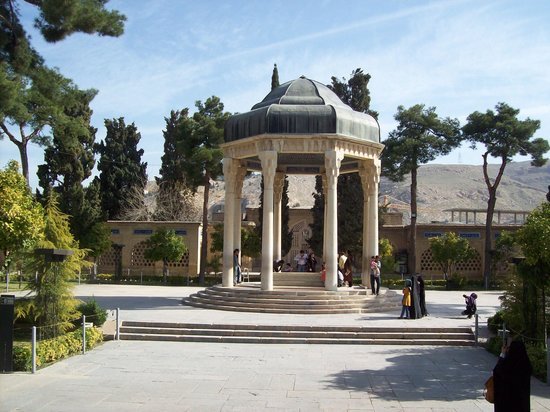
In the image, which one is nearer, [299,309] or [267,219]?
[299,309]

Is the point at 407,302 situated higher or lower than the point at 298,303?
higher

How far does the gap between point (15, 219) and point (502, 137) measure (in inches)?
1179

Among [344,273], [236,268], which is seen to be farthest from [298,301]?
[236,268]

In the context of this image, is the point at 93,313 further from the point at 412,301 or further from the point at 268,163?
the point at 412,301

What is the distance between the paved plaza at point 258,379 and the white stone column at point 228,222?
702cm

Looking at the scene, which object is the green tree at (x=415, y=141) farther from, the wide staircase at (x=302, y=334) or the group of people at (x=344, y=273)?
the wide staircase at (x=302, y=334)

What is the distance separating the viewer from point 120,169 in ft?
147

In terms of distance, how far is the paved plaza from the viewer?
916cm

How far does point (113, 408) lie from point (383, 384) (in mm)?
4624

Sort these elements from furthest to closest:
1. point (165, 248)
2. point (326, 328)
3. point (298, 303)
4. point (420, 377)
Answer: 1. point (165, 248)
2. point (298, 303)
3. point (326, 328)
4. point (420, 377)

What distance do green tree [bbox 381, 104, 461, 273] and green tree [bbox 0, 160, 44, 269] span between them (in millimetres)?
25496

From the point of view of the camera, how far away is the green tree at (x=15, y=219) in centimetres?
1439

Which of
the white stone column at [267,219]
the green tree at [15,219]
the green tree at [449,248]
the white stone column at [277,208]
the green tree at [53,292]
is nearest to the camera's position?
the green tree at [53,292]

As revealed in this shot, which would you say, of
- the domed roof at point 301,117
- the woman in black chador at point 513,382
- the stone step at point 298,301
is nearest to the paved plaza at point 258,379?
the woman in black chador at point 513,382
